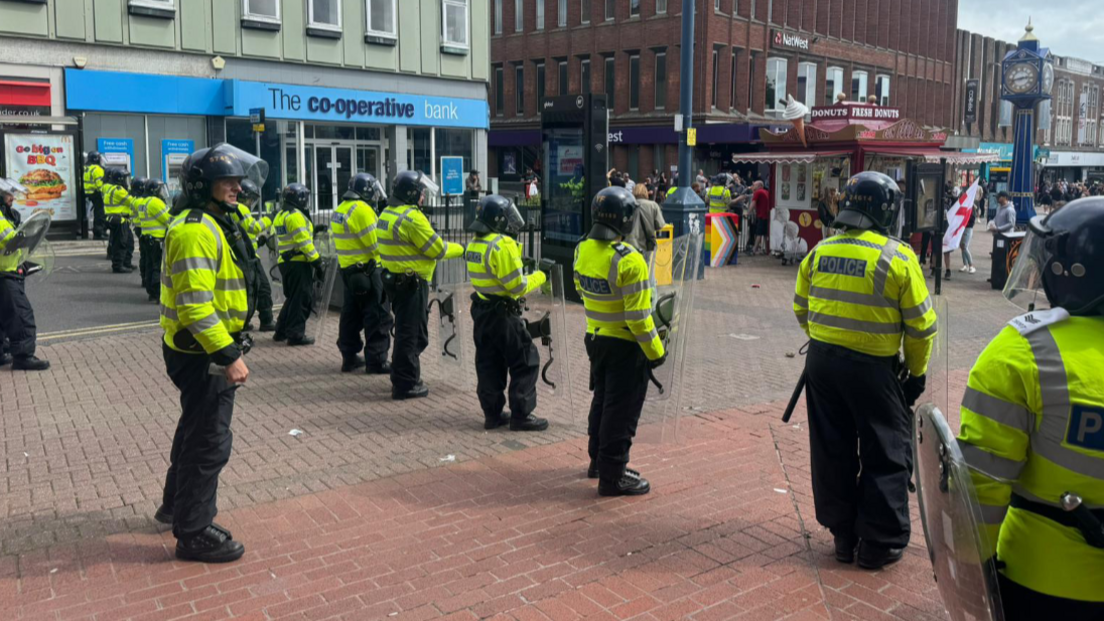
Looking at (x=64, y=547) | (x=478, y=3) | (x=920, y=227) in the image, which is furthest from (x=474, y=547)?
(x=478, y=3)

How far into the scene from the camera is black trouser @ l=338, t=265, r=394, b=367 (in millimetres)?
9234

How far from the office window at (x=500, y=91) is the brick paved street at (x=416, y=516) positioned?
140 ft

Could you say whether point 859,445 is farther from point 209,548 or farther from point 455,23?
point 455,23

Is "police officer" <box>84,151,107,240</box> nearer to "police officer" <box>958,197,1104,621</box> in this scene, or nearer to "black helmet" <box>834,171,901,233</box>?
"black helmet" <box>834,171,901,233</box>

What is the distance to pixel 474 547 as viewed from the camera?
509cm

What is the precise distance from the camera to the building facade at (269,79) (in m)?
22.4

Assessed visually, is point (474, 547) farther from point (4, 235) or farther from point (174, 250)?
point (4, 235)

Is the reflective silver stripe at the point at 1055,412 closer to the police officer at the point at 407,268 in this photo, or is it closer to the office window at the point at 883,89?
the police officer at the point at 407,268

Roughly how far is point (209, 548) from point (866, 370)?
3.35 m

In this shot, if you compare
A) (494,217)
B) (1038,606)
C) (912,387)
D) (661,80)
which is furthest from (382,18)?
(1038,606)

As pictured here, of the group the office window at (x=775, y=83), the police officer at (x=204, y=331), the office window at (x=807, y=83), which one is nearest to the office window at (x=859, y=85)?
the office window at (x=807, y=83)

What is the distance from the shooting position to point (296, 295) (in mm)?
10930

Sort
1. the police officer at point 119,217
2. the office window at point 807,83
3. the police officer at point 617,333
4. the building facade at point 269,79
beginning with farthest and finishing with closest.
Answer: the office window at point 807,83
the building facade at point 269,79
the police officer at point 119,217
the police officer at point 617,333

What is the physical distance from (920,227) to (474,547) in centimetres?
1291
